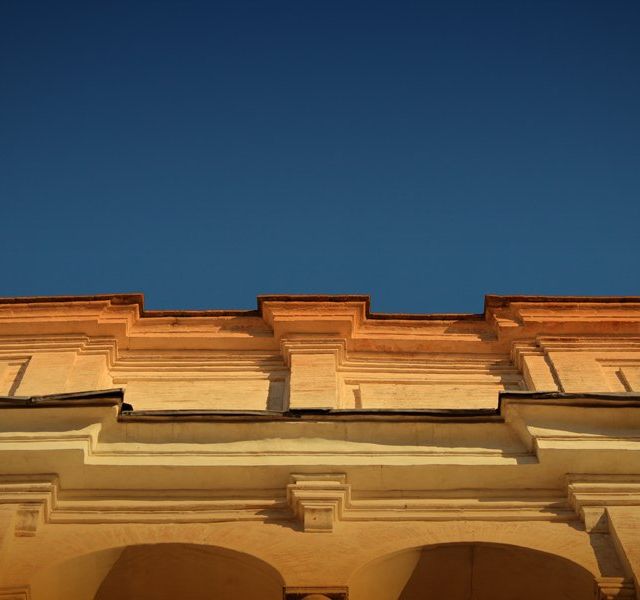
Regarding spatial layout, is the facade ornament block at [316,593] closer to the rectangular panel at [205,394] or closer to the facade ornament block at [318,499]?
the facade ornament block at [318,499]

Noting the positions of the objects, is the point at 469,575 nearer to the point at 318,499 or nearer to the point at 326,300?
the point at 318,499

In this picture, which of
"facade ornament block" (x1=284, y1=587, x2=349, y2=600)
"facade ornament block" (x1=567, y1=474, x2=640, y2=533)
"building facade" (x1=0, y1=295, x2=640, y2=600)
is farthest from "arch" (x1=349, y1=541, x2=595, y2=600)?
"facade ornament block" (x1=567, y1=474, x2=640, y2=533)

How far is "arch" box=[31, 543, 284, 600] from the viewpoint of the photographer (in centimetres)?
809

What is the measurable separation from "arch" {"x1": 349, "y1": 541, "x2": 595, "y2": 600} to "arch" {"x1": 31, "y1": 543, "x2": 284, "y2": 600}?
3.02 ft

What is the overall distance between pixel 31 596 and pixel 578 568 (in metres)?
4.34

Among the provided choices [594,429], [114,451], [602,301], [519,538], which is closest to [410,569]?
[519,538]

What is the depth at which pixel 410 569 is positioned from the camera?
8.23m

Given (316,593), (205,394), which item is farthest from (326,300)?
(316,593)

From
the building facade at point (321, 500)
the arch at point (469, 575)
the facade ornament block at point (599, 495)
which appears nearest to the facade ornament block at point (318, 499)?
the building facade at point (321, 500)

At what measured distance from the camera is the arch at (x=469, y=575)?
8.14 metres

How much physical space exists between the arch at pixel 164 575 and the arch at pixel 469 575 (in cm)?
92

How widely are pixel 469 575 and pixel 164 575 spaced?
2559 millimetres

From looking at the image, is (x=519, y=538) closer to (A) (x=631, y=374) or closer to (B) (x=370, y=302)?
(A) (x=631, y=374)

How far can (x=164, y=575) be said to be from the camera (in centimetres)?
830
